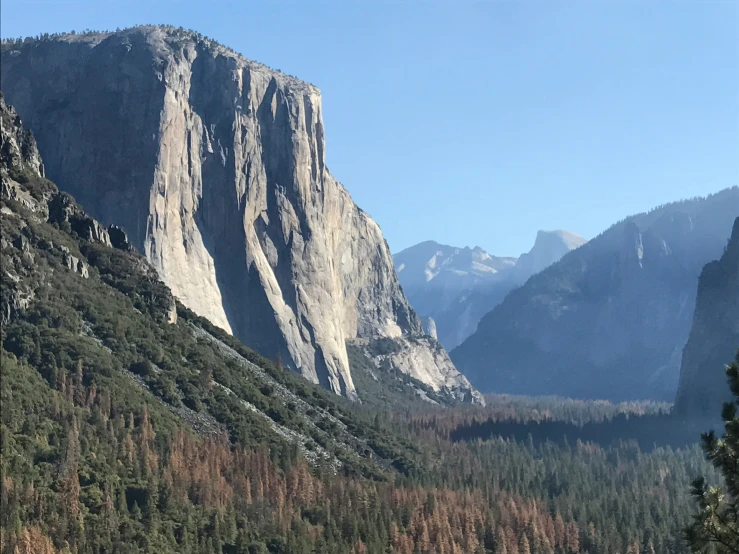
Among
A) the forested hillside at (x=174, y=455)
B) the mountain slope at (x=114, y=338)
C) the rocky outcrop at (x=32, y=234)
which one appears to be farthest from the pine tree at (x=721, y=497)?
the rocky outcrop at (x=32, y=234)

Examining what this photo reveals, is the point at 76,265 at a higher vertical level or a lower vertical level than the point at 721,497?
higher

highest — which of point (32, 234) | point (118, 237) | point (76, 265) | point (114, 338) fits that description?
point (118, 237)

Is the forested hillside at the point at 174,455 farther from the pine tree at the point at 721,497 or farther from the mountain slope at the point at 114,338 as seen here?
the pine tree at the point at 721,497

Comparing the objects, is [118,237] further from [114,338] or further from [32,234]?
[114,338]

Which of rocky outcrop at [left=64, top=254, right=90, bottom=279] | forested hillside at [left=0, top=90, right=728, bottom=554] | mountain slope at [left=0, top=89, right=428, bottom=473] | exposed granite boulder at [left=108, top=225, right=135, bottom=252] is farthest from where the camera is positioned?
exposed granite boulder at [left=108, top=225, right=135, bottom=252]

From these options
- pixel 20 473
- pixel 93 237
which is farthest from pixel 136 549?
pixel 93 237

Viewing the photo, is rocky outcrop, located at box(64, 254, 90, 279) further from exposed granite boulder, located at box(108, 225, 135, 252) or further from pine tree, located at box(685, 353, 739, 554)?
pine tree, located at box(685, 353, 739, 554)

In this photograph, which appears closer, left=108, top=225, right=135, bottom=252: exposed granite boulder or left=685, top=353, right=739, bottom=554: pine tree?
left=685, top=353, right=739, bottom=554: pine tree

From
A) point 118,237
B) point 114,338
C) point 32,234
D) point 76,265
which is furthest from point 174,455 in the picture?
point 118,237

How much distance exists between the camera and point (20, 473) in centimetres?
10550

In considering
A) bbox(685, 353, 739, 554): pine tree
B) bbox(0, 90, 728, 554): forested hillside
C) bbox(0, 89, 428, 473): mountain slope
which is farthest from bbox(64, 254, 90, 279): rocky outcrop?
bbox(685, 353, 739, 554): pine tree

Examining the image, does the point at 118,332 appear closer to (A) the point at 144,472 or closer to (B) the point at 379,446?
(A) the point at 144,472

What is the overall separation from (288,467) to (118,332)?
32822 millimetres

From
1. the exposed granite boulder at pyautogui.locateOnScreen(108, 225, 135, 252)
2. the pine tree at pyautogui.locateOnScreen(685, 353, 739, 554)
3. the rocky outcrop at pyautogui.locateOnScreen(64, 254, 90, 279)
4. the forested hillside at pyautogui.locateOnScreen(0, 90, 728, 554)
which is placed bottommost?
the pine tree at pyautogui.locateOnScreen(685, 353, 739, 554)
